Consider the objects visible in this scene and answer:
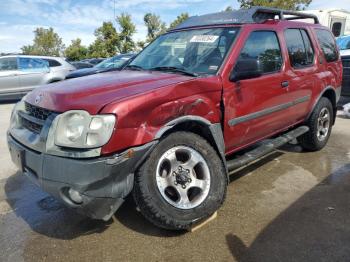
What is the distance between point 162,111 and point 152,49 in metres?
1.77

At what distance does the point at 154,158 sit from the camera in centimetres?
288

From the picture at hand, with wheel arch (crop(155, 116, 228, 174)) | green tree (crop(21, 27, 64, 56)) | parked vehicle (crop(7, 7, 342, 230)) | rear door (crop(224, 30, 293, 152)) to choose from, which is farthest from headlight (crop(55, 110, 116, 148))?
green tree (crop(21, 27, 64, 56))

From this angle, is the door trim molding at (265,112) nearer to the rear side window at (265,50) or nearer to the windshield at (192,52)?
the rear side window at (265,50)

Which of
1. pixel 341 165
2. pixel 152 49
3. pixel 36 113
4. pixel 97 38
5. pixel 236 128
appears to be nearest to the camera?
pixel 36 113

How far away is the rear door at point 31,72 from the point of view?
11.8m

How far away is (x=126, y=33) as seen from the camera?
33.7 m

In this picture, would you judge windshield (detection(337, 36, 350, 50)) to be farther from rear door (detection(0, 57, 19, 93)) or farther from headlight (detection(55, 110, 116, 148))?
rear door (detection(0, 57, 19, 93))

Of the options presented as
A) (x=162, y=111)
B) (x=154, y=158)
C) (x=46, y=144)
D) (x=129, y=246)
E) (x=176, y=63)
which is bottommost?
(x=129, y=246)

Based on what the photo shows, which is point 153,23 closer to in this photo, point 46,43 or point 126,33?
point 46,43

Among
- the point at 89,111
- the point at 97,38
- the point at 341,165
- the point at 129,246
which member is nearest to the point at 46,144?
the point at 89,111

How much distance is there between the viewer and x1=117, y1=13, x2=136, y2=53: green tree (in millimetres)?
33125

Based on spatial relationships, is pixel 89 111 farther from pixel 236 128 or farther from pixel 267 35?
pixel 267 35

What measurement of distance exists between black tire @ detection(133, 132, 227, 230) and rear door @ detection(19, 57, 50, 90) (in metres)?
9.99

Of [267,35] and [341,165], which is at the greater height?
[267,35]
